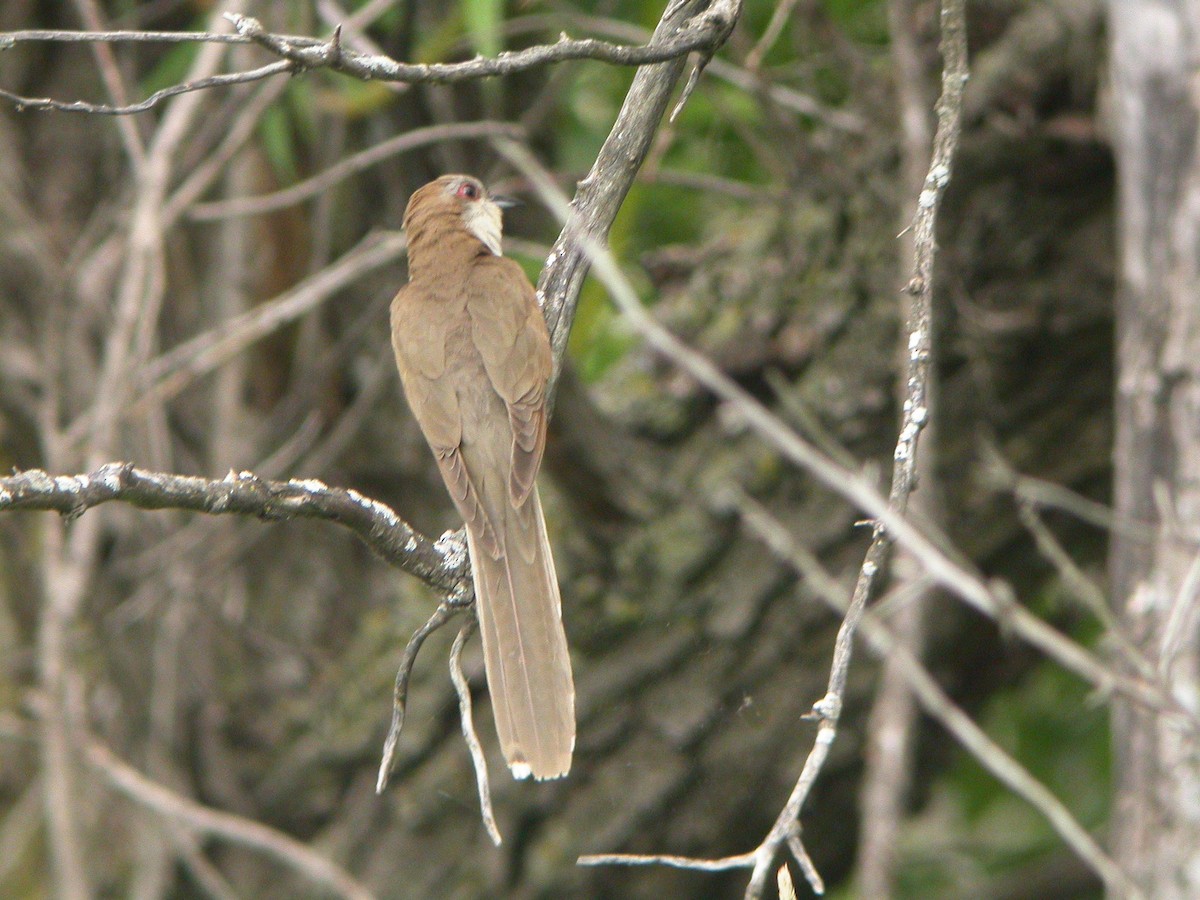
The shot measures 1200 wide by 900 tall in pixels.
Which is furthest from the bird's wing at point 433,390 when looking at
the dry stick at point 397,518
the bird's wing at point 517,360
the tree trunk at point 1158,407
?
the tree trunk at point 1158,407

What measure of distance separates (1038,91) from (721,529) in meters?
1.77

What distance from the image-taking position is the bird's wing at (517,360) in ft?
11.2

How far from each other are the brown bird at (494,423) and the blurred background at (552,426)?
2.15 feet

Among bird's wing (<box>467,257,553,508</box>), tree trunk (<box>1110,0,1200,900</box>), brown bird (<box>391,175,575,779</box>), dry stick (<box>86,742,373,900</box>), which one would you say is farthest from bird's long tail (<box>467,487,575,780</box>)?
dry stick (<box>86,742,373,900</box>)

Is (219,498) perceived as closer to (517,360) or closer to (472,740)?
(472,740)

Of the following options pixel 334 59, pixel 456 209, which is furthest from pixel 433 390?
pixel 334 59

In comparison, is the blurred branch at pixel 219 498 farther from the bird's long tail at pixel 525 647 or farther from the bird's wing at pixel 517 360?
the bird's wing at pixel 517 360

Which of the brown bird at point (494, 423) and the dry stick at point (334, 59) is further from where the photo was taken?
the brown bird at point (494, 423)

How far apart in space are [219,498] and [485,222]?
2362mm

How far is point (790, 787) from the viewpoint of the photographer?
5098 millimetres

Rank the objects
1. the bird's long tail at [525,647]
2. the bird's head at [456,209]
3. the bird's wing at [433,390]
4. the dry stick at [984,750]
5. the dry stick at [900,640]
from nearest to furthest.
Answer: the bird's long tail at [525,647] < the dry stick at [984,750] < the bird's wing at [433,390] < the dry stick at [900,640] < the bird's head at [456,209]

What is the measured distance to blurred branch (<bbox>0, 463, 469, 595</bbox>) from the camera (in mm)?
2021

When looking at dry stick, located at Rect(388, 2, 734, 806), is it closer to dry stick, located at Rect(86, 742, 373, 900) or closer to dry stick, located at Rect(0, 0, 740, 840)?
dry stick, located at Rect(0, 0, 740, 840)

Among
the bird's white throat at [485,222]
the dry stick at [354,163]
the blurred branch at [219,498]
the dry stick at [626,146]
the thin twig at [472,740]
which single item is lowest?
the thin twig at [472,740]
